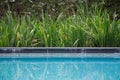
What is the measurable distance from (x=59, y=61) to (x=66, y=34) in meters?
0.68

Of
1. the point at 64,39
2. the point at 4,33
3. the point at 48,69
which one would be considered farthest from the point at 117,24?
the point at 4,33

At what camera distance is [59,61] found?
682 cm

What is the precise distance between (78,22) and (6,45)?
173cm

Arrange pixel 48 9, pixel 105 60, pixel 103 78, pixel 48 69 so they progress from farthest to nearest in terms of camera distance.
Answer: pixel 48 9, pixel 105 60, pixel 48 69, pixel 103 78

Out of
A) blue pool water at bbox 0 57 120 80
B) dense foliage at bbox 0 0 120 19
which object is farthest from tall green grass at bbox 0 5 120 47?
dense foliage at bbox 0 0 120 19

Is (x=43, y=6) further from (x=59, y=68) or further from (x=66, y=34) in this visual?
(x=59, y=68)

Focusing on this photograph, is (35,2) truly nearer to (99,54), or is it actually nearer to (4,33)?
(4,33)

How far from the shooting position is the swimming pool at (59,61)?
5.98 metres

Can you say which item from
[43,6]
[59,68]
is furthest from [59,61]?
[43,6]

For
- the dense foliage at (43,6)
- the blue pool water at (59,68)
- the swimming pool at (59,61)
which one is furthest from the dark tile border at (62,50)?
the dense foliage at (43,6)

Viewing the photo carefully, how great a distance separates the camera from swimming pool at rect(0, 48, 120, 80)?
235 inches

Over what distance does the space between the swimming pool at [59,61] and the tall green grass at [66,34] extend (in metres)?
0.28

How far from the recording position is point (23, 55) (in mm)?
6977

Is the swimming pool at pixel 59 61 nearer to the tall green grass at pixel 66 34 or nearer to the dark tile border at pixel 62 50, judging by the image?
the dark tile border at pixel 62 50
